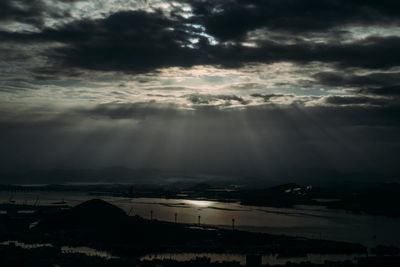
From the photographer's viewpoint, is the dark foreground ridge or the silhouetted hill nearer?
the dark foreground ridge

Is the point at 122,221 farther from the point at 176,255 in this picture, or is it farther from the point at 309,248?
the point at 309,248

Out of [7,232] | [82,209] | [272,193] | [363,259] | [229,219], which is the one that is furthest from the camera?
[272,193]

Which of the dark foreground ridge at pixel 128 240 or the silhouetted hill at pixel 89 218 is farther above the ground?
the silhouetted hill at pixel 89 218

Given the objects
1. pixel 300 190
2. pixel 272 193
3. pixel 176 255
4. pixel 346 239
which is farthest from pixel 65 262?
pixel 300 190

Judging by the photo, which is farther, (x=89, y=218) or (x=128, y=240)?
(x=89, y=218)

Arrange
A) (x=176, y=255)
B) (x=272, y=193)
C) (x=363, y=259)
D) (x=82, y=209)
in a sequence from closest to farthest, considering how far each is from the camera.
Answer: (x=363, y=259) → (x=176, y=255) → (x=82, y=209) → (x=272, y=193)

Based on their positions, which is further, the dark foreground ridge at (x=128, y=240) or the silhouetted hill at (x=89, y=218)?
the silhouetted hill at (x=89, y=218)

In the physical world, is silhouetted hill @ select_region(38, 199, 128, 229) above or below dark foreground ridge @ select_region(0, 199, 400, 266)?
above

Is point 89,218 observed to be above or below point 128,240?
above
